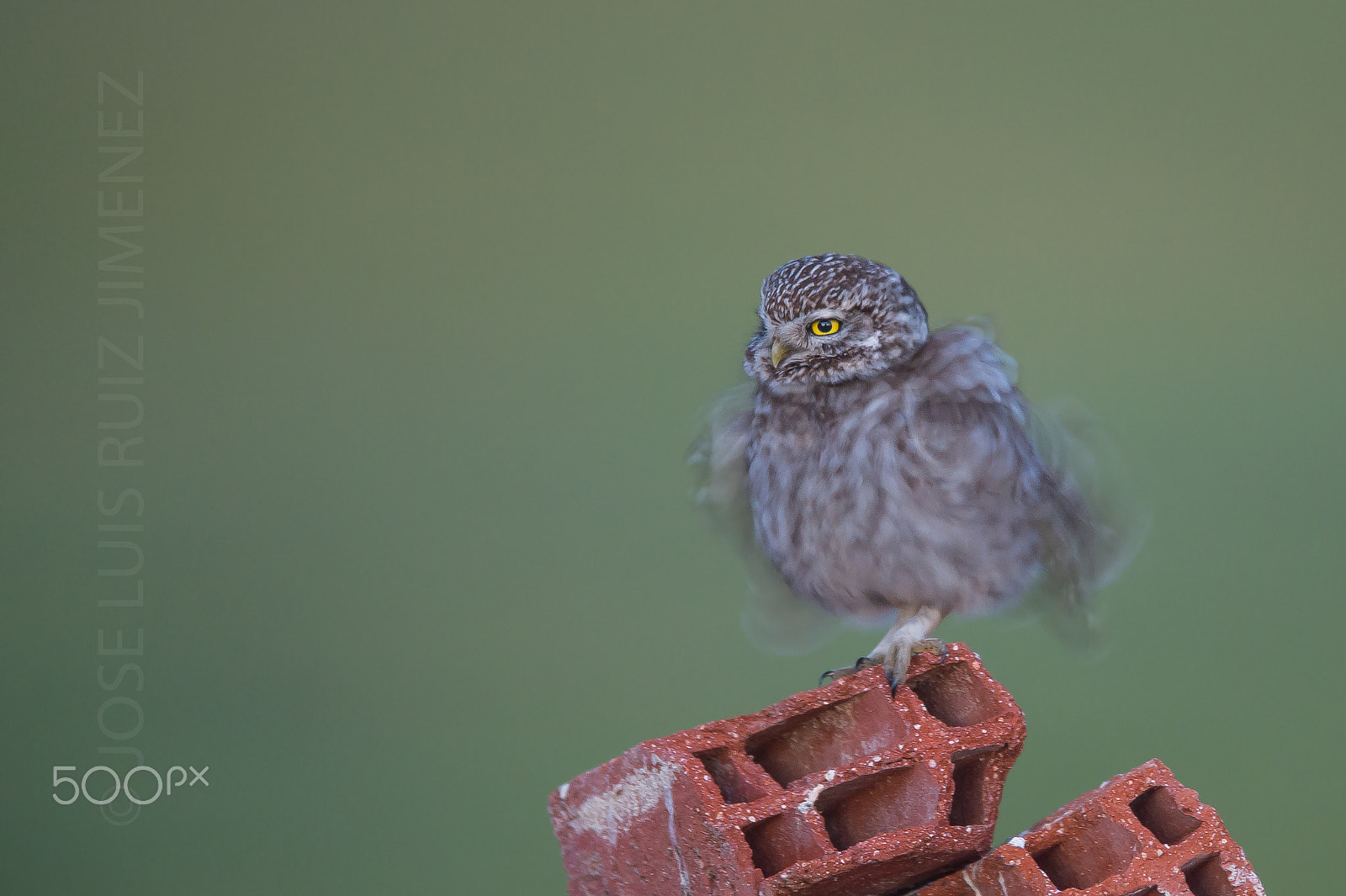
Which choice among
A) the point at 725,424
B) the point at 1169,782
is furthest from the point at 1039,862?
the point at 725,424

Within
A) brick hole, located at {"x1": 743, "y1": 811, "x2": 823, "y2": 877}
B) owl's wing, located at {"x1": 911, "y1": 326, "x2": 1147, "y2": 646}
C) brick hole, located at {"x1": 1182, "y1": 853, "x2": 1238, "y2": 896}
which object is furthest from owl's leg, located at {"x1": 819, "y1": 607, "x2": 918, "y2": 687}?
brick hole, located at {"x1": 1182, "y1": 853, "x2": 1238, "y2": 896}

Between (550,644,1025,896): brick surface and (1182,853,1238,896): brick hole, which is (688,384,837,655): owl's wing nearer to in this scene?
(550,644,1025,896): brick surface

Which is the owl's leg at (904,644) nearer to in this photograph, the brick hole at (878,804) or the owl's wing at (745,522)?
the brick hole at (878,804)

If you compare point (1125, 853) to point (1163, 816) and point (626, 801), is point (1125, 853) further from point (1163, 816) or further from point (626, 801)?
point (626, 801)

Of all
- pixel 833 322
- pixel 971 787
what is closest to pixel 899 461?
pixel 833 322

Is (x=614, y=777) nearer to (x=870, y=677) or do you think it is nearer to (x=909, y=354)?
(x=870, y=677)

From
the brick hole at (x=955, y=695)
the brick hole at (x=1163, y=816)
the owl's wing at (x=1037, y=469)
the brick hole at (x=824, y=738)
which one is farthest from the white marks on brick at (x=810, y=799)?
the owl's wing at (x=1037, y=469)
